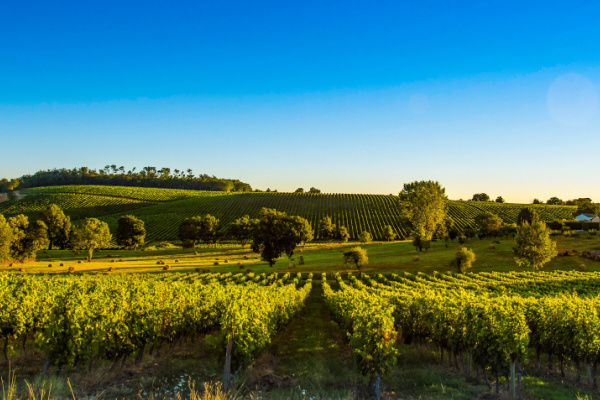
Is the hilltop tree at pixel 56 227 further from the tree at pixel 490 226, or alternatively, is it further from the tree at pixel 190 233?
the tree at pixel 490 226

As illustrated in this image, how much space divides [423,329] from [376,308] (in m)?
7.00

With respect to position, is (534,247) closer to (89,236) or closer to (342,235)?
(342,235)

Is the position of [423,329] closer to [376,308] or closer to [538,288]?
[376,308]

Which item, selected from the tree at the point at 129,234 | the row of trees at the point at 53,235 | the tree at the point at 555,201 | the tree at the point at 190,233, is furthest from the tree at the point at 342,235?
the tree at the point at 555,201

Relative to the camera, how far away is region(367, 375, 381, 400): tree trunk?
48.0ft

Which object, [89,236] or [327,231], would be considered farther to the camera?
[327,231]

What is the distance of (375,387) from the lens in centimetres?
1492

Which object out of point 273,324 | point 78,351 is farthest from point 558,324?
point 78,351

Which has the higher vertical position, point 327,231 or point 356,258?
point 327,231

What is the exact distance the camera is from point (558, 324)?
59.1ft

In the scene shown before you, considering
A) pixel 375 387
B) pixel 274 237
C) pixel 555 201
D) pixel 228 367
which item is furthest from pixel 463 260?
pixel 555 201

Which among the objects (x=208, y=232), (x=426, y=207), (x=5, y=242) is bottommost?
(x=208, y=232)

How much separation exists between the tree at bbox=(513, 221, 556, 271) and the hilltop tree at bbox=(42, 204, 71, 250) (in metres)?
97.8

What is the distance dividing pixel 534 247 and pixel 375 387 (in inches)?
2013
